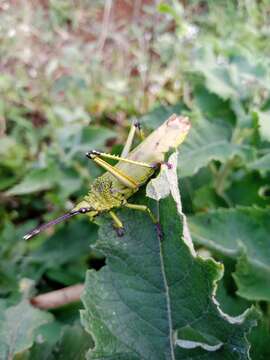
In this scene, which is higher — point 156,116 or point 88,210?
point 156,116

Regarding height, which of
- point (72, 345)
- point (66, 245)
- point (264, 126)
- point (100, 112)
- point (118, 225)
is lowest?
point (66, 245)

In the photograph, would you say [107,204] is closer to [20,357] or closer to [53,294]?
[20,357]

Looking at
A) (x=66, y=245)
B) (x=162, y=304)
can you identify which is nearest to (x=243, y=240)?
(x=162, y=304)

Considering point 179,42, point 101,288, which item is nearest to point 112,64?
point 179,42

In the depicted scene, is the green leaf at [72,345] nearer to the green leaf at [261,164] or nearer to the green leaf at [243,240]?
the green leaf at [243,240]

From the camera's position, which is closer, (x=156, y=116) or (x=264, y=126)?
(x=264, y=126)

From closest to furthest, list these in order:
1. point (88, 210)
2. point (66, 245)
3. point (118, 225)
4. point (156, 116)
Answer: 1. point (118, 225)
2. point (88, 210)
3. point (156, 116)
4. point (66, 245)

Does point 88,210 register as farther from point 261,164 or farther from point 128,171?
point 261,164

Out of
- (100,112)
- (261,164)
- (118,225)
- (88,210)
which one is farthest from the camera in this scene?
(100,112)
